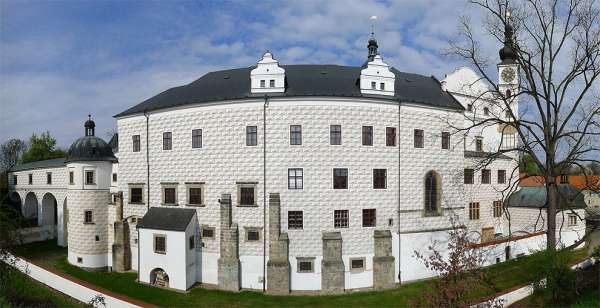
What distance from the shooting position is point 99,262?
24547 millimetres

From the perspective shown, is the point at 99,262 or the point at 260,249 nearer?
the point at 260,249

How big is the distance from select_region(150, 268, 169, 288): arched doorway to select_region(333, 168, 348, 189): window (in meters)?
10.1

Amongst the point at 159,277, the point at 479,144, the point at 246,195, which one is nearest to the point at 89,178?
the point at 159,277

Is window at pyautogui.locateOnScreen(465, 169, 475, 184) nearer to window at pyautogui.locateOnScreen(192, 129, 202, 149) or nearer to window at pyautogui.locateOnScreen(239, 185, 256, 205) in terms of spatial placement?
window at pyautogui.locateOnScreen(239, 185, 256, 205)

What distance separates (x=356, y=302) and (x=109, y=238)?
16.5 m

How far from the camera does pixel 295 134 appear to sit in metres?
19.4

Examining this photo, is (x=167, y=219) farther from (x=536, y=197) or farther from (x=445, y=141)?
(x=536, y=197)

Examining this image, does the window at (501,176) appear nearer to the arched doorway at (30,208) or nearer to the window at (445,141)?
the window at (445,141)

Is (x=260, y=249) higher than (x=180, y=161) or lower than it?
lower

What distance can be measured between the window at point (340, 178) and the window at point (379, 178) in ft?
5.17

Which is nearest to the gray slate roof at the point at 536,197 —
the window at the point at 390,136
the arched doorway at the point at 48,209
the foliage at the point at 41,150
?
the window at the point at 390,136

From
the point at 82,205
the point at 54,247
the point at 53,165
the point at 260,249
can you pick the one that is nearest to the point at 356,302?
the point at 260,249

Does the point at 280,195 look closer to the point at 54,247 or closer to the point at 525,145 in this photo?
the point at 525,145

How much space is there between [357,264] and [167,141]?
489 inches
